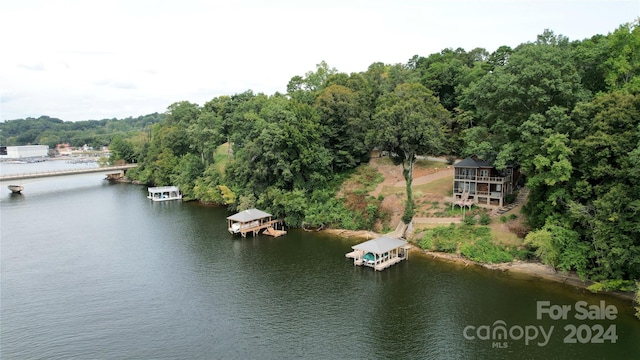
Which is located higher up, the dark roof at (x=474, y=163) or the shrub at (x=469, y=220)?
the dark roof at (x=474, y=163)

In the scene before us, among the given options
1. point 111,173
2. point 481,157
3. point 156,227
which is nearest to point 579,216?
point 481,157

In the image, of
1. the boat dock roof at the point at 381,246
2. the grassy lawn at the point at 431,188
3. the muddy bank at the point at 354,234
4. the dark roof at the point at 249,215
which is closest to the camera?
the boat dock roof at the point at 381,246

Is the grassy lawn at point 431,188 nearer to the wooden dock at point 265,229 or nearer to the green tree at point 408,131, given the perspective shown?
the green tree at point 408,131

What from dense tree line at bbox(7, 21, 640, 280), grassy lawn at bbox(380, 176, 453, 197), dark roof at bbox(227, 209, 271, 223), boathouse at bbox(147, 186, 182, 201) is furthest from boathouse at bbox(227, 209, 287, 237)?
boathouse at bbox(147, 186, 182, 201)

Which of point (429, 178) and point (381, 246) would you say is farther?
point (429, 178)

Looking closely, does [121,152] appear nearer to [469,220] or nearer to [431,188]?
[431,188]

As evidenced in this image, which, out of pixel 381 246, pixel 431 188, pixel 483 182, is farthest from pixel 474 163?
pixel 381 246

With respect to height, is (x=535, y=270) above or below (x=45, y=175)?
below

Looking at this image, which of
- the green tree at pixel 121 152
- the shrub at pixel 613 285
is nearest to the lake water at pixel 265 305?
the shrub at pixel 613 285
